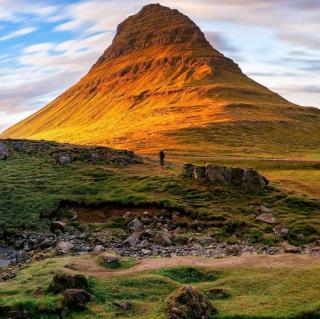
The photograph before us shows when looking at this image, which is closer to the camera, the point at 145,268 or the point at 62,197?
the point at 145,268

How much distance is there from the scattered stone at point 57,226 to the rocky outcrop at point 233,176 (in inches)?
765

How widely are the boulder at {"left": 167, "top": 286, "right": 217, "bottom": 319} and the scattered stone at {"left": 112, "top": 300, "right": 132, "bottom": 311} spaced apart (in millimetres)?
2468

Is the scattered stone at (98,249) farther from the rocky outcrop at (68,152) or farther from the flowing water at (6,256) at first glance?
the rocky outcrop at (68,152)

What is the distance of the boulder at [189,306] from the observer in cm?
2727

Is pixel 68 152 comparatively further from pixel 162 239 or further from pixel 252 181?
pixel 162 239

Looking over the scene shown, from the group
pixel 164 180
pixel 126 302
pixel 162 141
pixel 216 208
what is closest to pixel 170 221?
pixel 216 208

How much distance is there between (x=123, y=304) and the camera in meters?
29.5

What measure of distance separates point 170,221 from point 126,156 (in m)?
30.4

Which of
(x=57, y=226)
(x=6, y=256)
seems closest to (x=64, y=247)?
(x=6, y=256)

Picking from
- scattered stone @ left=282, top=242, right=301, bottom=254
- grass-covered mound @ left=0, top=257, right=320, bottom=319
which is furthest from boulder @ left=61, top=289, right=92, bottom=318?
scattered stone @ left=282, top=242, right=301, bottom=254

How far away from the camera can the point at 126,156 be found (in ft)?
281

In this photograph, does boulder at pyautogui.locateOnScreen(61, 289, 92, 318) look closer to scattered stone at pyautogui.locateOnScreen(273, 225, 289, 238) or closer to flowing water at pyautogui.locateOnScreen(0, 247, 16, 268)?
flowing water at pyautogui.locateOnScreen(0, 247, 16, 268)

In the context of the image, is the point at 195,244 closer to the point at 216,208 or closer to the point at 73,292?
the point at 216,208

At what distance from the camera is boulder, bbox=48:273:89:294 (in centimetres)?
3102
